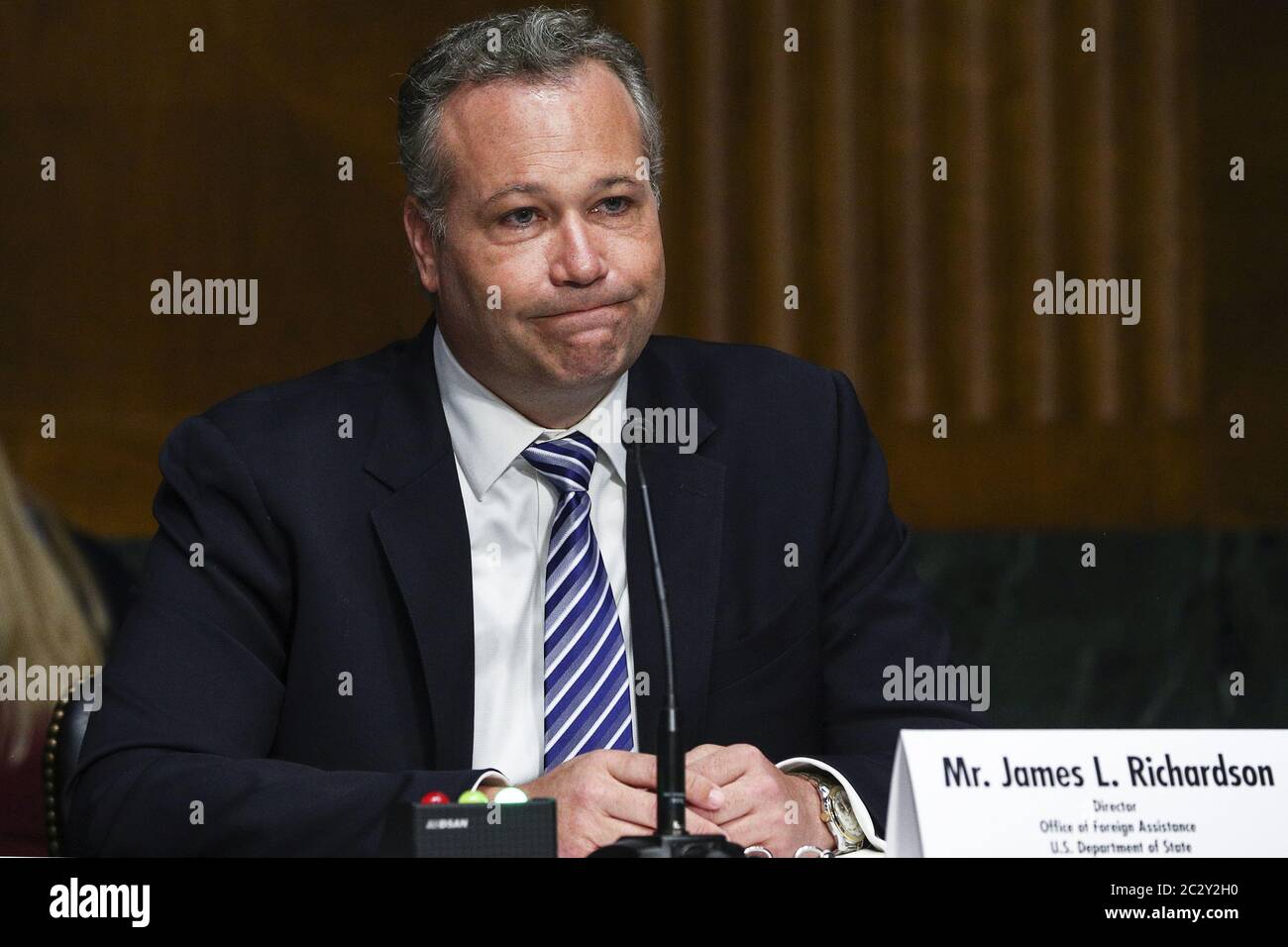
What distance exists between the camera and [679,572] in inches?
81.8

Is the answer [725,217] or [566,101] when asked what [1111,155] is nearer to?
[725,217]

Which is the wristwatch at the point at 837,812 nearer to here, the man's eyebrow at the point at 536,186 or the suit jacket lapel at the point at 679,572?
the suit jacket lapel at the point at 679,572

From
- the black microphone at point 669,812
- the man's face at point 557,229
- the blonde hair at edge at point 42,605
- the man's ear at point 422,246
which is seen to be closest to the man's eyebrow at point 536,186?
the man's face at point 557,229

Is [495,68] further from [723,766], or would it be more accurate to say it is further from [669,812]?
[669,812]

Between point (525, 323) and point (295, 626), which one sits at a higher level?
point (525, 323)

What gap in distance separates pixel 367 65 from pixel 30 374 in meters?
0.99

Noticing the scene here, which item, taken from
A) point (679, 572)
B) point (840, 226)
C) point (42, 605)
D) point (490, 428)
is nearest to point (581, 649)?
point (679, 572)

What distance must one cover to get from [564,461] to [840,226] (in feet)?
5.64

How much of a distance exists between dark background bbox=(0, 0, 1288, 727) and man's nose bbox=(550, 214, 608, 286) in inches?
60.4

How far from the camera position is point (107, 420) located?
3645 millimetres

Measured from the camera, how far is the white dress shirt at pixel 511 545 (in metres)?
2.03

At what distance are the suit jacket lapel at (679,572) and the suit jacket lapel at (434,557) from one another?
0.21 m
